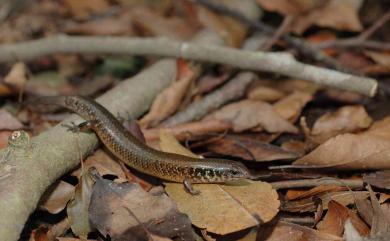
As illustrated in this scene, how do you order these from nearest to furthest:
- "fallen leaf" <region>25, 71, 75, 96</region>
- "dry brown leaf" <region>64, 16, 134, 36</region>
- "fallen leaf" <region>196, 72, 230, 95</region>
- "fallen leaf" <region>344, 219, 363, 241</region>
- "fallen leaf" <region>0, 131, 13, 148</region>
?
"fallen leaf" <region>344, 219, 363, 241</region> → "fallen leaf" <region>0, 131, 13, 148</region> → "fallen leaf" <region>196, 72, 230, 95</region> → "fallen leaf" <region>25, 71, 75, 96</region> → "dry brown leaf" <region>64, 16, 134, 36</region>

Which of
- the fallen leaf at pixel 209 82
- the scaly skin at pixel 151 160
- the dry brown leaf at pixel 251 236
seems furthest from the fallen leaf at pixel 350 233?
the fallen leaf at pixel 209 82

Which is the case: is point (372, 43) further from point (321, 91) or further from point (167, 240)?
point (167, 240)

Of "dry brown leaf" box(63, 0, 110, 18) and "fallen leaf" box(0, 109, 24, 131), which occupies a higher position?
"dry brown leaf" box(63, 0, 110, 18)

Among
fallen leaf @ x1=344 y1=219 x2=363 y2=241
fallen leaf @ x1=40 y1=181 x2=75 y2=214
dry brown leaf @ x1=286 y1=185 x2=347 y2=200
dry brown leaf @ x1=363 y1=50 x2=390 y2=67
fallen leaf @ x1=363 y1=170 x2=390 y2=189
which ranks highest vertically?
dry brown leaf @ x1=363 y1=50 x2=390 y2=67

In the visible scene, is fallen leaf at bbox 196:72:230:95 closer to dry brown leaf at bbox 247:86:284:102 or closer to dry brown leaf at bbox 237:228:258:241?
dry brown leaf at bbox 247:86:284:102

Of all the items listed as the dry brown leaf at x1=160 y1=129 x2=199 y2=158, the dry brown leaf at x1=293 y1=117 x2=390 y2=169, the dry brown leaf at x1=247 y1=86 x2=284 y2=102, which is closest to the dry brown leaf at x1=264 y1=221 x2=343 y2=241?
the dry brown leaf at x1=293 y1=117 x2=390 y2=169

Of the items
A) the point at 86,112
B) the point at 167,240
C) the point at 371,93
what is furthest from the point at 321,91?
the point at 167,240

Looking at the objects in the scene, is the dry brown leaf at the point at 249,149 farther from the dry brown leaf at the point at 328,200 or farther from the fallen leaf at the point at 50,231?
the fallen leaf at the point at 50,231

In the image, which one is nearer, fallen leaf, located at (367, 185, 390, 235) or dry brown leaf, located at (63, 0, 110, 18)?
fallen leaf, located at (367, 185, 390, 235)
